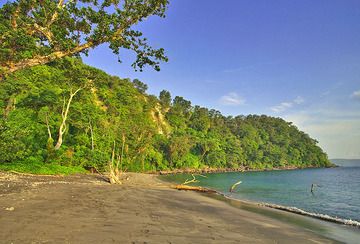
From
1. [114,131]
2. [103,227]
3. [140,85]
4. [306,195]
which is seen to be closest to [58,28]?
[103,227]

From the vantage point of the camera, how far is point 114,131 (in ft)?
196

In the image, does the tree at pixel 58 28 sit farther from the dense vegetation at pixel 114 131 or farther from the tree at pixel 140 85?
the tree at pixel 140 85

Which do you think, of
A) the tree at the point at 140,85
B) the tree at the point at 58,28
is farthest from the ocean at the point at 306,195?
the tree at the point at 140,85

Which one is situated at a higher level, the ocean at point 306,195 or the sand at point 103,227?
the sand at point 103,227

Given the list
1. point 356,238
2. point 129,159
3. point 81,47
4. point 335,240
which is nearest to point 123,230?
point 81,47

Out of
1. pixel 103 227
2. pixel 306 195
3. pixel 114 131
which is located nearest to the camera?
pixel 103 227

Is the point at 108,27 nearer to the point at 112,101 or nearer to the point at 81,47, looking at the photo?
the point at 81,47

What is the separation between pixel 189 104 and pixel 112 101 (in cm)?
6715

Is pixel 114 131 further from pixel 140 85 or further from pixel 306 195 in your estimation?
pixel 140 85

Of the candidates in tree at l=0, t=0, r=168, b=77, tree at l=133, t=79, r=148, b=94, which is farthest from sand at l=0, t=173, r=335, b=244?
tree at l=133, t=79, r=148, b=94

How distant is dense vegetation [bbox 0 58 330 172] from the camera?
3784 cm

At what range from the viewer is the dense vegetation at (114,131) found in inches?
1490

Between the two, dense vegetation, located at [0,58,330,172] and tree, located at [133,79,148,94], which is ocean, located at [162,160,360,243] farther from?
tree, located at [133,79,148,94]

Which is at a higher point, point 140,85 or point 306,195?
point 140,85
